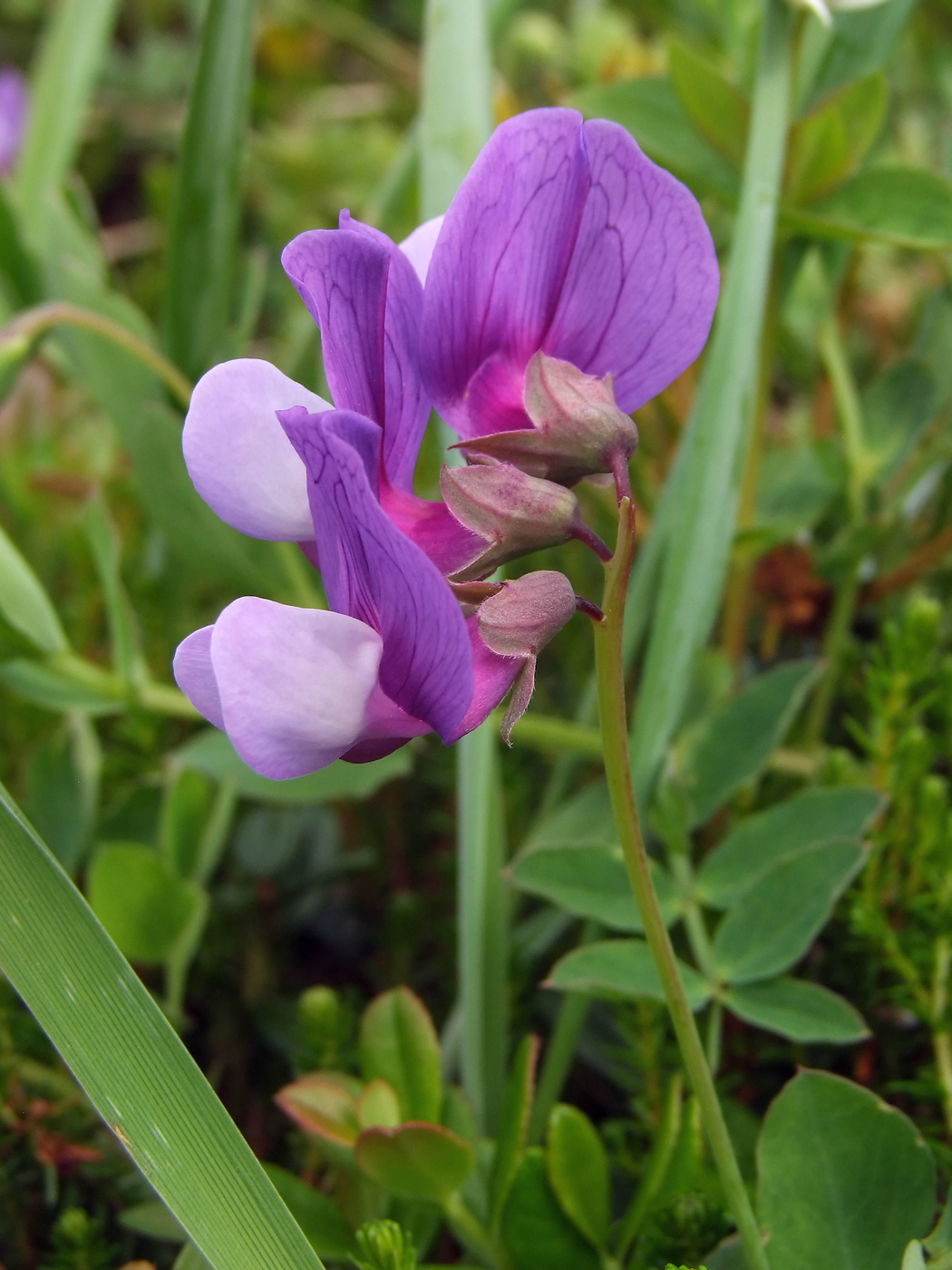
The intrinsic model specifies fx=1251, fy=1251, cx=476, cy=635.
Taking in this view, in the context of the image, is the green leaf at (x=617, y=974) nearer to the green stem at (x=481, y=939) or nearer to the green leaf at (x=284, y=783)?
the green stem at (x=481, y=939)

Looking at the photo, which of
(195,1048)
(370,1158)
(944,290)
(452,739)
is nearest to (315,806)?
(195,1048)

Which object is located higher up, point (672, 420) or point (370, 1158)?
point (672, 420)

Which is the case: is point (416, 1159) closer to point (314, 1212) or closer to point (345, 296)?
point (314, 1212)

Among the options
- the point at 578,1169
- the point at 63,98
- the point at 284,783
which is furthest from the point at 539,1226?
the point at 63,98

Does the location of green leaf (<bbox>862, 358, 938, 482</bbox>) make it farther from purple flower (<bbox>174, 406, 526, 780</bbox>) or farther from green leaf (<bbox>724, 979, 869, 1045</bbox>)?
purple flower (<bbox>174, 406, 526, 780</bbox>)

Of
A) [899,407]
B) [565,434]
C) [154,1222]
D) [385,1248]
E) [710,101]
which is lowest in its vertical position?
[154,1222]

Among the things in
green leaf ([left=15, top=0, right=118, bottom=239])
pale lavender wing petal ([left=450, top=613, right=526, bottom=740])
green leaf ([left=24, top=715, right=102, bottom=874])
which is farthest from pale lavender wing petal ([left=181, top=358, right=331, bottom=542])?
green leaf ([left=15, top=0, right=118, bottom=239])

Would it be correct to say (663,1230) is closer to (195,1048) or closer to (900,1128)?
(900,1128)

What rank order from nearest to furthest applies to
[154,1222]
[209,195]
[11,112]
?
[154,1222]
[209,195]
[11,112]
